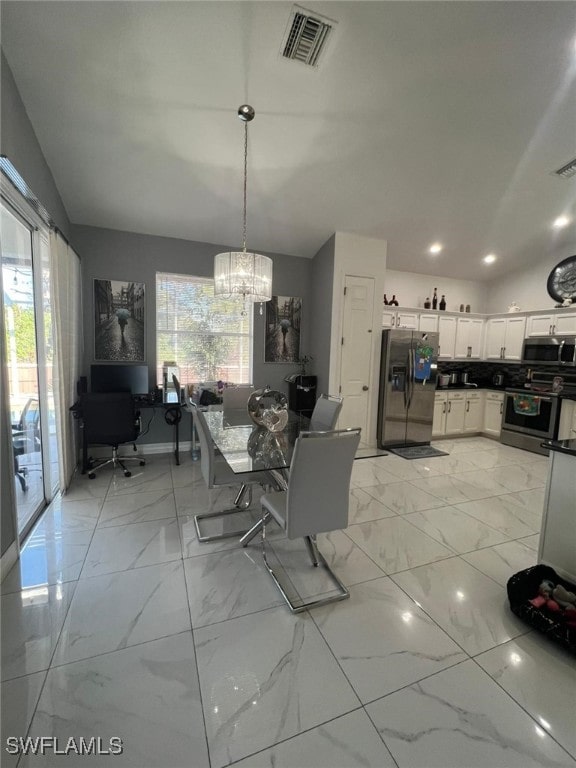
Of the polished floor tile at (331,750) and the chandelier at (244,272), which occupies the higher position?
the chandelier at (244,272)

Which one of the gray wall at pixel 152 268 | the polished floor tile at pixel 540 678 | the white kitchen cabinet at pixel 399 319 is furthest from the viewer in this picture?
the white kitchen cabinet at pixel 399 319

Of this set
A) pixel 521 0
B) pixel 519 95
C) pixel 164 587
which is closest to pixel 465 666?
pixel 164 587

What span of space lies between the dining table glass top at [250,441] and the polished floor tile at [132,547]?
Result: 0.78m

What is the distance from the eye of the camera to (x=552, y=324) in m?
4.91

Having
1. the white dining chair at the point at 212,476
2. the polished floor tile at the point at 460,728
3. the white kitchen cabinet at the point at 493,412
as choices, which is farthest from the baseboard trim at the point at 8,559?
the white kitchen cabinet at the point at 493,412

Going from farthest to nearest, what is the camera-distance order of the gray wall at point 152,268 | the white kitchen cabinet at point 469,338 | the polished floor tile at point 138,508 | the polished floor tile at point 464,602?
the white kitchen cabinet at point 469,338 < the gray wall at point 152,268 < the polished floor tile at point 138,508 < the polished floor tile at point 464,602

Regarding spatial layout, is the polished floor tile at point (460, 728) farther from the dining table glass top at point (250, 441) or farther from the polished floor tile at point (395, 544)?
the dining table glass top at point (250, 441)

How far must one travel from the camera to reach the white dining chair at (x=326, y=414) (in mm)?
2799

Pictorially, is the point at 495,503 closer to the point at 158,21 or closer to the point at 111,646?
the point at 111,646

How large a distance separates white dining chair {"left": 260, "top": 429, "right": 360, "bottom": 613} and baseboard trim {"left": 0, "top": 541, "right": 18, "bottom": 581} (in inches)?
64.6

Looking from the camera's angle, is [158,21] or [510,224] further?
[510,224]

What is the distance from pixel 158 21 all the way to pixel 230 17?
410 millimetres

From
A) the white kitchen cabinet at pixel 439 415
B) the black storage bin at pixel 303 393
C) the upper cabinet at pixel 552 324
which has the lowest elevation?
the white kitchen cabinet at pixel 439 415

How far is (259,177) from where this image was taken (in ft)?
10.6
